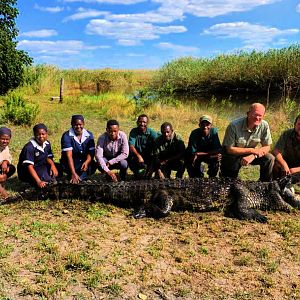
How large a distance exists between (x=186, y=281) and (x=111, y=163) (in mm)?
2930

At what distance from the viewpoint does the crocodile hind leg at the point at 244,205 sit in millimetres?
4766

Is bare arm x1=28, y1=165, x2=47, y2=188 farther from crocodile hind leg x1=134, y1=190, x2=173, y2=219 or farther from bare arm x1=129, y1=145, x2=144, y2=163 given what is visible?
bare arm x1=129, y1=145, x2=144, y2=163

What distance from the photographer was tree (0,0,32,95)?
1395cm

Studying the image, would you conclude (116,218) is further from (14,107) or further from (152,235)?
(14,107)

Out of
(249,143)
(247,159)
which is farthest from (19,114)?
(247,159)

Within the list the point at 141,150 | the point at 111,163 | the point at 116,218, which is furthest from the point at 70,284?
the point at 141,150

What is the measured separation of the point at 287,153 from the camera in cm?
580

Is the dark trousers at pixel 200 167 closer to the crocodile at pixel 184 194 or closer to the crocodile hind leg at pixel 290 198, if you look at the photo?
the crocodile at pixel 184 194

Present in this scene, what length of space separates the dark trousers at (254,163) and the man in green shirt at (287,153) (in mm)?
111

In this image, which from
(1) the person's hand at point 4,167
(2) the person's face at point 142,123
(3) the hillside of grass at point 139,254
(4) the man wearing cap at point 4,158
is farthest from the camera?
(2) the person's face at point 142,123

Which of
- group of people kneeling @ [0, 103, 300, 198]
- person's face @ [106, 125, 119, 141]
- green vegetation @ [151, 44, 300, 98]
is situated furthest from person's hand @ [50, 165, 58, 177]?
green vegetation @ [151, 44, 300, 98]

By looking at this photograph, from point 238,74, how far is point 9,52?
49.3ft

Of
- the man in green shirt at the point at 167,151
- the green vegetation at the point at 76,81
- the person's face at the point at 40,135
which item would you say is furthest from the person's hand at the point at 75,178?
the green vegetation at the point at 76,81

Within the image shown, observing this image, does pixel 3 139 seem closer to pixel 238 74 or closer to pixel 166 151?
pixel 166 151
